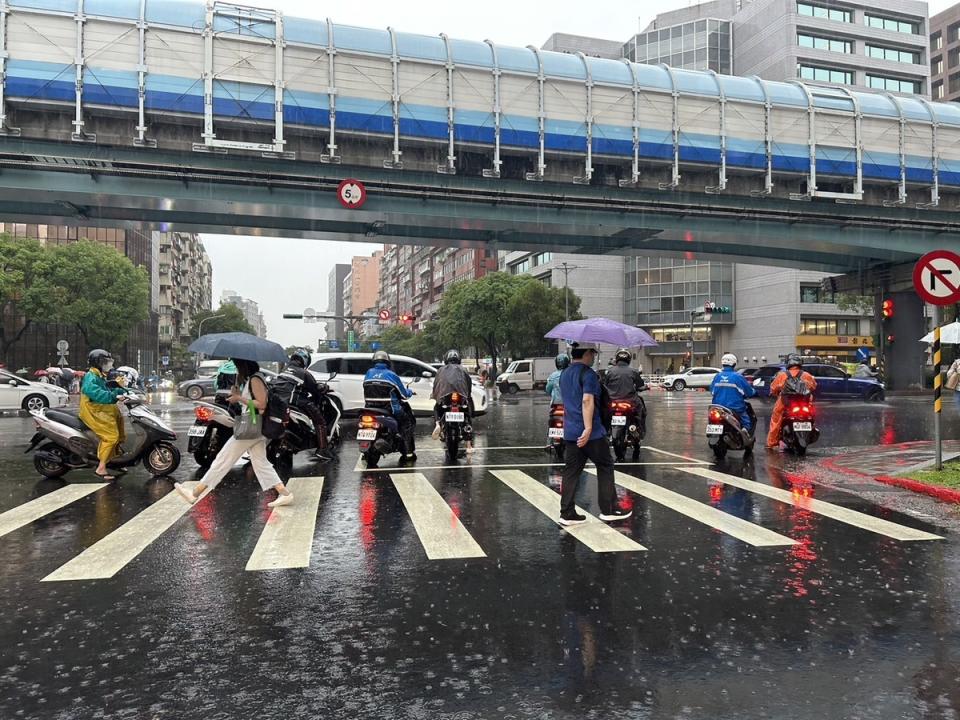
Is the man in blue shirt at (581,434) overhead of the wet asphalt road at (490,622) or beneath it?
overhead

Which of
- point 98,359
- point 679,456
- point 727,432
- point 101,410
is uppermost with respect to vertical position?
point 98,359

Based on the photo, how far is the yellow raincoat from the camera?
9.41 metres

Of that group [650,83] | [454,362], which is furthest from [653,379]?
[454,362]

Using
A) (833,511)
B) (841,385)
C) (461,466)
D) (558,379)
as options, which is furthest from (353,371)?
(841,385)

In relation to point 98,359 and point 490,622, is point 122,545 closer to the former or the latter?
point 490,622

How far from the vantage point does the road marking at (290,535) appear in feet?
18.2

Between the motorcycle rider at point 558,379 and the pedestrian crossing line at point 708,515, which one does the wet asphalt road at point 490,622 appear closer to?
the pedestrian crossing line at point 708,515

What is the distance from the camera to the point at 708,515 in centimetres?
729

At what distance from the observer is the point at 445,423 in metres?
11.7

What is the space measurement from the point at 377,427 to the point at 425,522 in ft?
13.0

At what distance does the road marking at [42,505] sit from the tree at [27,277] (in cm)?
4724

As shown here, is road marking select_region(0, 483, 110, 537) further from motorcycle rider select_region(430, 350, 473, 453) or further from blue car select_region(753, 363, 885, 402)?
blue car select_region(753, 363, 885, 402)

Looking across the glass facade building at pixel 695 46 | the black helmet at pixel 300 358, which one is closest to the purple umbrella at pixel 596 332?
the black helmet at pixel 300 358

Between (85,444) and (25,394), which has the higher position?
(25,394)
